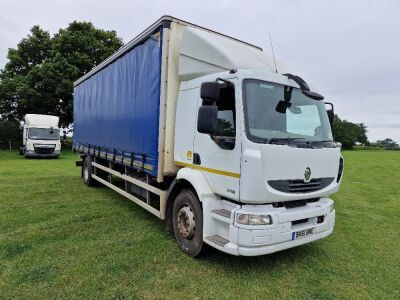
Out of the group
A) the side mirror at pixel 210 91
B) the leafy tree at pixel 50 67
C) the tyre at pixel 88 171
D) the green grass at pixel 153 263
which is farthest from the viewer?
the leafy tree at pixel 50 67

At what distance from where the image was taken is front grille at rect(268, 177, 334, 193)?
3.78 meters

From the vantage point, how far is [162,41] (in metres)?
4.91

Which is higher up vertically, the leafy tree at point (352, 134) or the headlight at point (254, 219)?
the leafy tree at point (352, 134)

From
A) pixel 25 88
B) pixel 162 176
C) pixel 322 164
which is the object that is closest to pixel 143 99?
pixel 162 176

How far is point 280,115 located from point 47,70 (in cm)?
2661

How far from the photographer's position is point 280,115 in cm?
410

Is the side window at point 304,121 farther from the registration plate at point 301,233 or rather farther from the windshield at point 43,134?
the windshield at point 43,134

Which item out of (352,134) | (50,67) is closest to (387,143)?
(352,134)

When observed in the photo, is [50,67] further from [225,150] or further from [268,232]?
[268,232]

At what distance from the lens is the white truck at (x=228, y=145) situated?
3.73 meters

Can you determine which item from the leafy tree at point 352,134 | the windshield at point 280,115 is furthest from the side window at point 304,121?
the leafy tree at point 352,134

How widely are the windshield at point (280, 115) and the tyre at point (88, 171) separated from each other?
6.77 m

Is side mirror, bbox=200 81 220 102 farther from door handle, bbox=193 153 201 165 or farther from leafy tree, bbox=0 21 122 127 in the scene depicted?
leafy tree, bbox=0 21 122 127

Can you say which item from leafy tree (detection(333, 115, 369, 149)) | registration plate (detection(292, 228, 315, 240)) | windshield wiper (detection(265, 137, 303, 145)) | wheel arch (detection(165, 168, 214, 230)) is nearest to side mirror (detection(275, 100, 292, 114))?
windshield wiper (detection(265, 137, 303, 145))
